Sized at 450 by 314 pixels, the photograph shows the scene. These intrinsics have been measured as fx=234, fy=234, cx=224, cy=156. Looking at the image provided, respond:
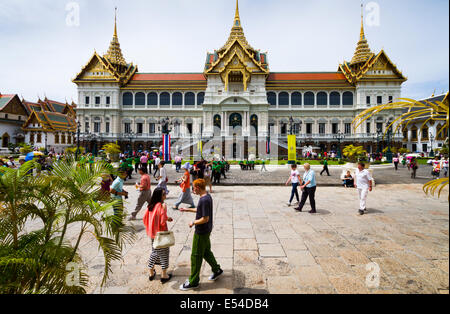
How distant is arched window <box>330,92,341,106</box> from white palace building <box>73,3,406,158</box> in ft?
0.06

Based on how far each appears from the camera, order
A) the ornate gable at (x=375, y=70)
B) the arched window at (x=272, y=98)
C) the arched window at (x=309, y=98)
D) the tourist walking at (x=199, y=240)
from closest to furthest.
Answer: the tourist walking at (x=199, y=240), the ornate gable at (x=375, y=70), the arched window at (x=309, y=98), the arched window at (x=272, y=98)

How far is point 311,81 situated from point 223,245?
49.7 metres

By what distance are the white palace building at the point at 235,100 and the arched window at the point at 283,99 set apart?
201 mm

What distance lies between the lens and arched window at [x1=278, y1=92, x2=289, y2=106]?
4838cm

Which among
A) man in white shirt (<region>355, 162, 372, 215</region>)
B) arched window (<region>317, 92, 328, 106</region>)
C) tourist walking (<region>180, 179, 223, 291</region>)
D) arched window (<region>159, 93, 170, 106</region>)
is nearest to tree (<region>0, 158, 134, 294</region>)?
tourist walking (<region>180, 179, 223, 291</region>)

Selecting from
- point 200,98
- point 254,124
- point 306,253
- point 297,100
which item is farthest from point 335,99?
point 306,253

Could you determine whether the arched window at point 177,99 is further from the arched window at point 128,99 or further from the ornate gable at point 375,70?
the ornate gable at point 375,70

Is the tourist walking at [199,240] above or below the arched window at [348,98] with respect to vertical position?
below

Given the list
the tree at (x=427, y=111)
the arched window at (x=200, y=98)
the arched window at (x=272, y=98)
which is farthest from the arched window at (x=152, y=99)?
the tree at (x=427, y=111)

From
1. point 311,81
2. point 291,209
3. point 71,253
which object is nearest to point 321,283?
→ point 71,253

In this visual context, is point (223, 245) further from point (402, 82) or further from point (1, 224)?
point (402, 82)

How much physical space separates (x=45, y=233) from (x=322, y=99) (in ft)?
171

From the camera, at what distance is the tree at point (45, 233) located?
6.96ft
